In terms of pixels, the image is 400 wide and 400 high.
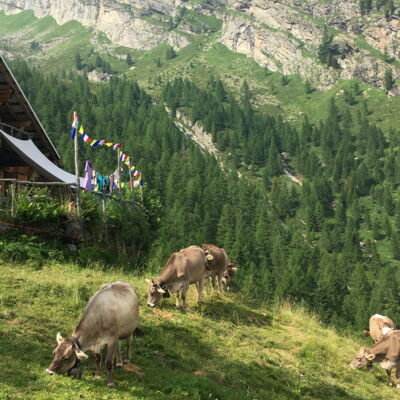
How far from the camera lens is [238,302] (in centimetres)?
2097

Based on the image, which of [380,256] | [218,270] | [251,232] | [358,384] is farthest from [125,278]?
[380,256]

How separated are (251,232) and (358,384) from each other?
10401 centimetres

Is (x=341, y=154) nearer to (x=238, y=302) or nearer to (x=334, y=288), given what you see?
(x=334, y=288)

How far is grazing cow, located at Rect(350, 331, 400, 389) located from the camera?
1630 centimetres

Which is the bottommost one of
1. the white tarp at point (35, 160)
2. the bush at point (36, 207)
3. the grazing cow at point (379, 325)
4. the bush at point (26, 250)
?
the grazing cow at point (379, 325)

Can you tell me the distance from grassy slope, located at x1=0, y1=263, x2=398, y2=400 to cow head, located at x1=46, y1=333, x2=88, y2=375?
0.26 m

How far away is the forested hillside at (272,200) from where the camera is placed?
97.1 m

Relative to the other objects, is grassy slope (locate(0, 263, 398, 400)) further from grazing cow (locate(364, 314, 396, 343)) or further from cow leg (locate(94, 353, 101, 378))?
grazing cow (locate(364, 314, 396, 343))

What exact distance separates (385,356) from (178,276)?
25.7 feet

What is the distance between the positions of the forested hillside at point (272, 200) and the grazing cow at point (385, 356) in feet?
153

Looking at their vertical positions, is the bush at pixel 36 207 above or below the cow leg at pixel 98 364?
above

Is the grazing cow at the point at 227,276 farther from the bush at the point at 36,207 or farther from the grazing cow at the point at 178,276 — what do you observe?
the bush at the point at 36,207

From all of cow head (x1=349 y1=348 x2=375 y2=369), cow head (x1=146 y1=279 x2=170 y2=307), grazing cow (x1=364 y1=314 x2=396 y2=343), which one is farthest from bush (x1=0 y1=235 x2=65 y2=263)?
grazing cow (x1=364 y1=314 x2=396 y2=343)

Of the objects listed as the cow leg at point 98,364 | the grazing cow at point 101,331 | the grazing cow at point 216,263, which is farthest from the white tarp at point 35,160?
the cow leg at point 98,364
